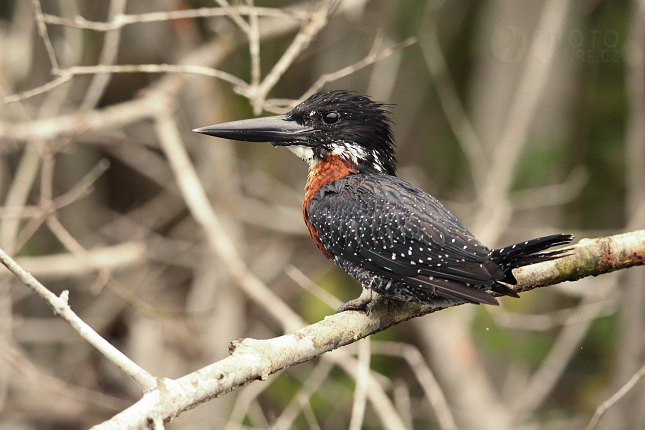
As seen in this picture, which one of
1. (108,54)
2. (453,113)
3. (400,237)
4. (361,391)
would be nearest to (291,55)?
(400,237)

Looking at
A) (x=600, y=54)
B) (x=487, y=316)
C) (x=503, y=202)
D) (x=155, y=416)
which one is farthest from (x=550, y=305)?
(x=155, y=416)

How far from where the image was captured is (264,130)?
297 cm

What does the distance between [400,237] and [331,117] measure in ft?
2.28

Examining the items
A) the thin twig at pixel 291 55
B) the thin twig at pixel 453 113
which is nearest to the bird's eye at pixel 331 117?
the thin twig at pixel 291 55

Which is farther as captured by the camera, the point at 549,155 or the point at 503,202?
the point at 549,155

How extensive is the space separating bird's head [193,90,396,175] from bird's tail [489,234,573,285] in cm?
88

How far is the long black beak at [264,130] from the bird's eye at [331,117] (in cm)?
8

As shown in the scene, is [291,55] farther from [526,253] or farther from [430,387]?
[430,387]

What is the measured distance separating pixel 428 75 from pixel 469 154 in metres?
1.61

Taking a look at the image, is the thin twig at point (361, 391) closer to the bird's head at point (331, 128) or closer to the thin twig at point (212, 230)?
the bird's head at point (331, 128)

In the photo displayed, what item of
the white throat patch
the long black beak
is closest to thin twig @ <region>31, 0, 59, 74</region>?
the long black beak

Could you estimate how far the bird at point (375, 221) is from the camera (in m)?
2.38

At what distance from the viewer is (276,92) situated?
6207mm

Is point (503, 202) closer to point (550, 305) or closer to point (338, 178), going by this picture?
point (550, 305)
